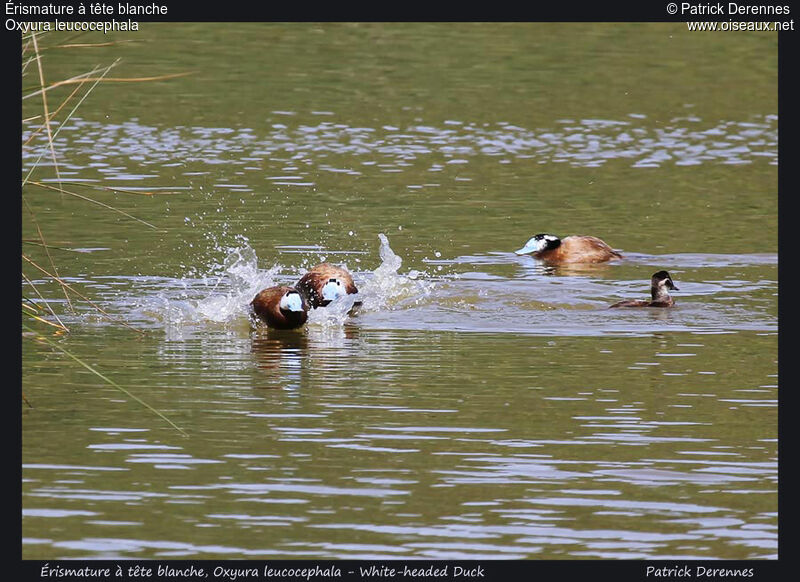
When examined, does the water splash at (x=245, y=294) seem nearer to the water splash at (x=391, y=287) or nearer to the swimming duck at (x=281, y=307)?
the water splash at (x=391, y=287)

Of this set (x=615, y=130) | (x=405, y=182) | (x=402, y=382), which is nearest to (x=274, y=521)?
(x=402, y=382)

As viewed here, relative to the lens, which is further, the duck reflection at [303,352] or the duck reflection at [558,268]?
the duck reflection at [558,268]

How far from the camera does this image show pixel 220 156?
22.2 metres

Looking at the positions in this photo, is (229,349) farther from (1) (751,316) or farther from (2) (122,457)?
(1) (751,316)

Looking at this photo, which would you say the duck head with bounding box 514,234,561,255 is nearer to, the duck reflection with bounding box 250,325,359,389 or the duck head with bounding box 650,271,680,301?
the duck head with bounding box 650,271,680,301

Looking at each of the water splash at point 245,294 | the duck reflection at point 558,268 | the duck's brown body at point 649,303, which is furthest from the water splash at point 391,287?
the duck's brown body at point 649,303

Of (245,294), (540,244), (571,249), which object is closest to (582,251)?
(571,249)

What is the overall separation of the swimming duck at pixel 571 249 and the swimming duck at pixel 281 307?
4.00 m

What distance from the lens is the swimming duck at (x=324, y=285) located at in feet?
45.1

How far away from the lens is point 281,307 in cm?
1315

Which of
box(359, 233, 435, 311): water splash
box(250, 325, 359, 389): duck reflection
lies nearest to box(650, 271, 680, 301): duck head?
box(359, 233, 435, 311): water splash

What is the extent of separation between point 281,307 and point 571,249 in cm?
464

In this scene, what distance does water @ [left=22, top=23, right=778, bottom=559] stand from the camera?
7.91m

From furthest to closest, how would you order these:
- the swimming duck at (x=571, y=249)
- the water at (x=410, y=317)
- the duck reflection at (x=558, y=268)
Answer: the swimming duck at (x=571, y=249), the duck reflection at (x=558, y=268), the water at (x=410, y=317)
